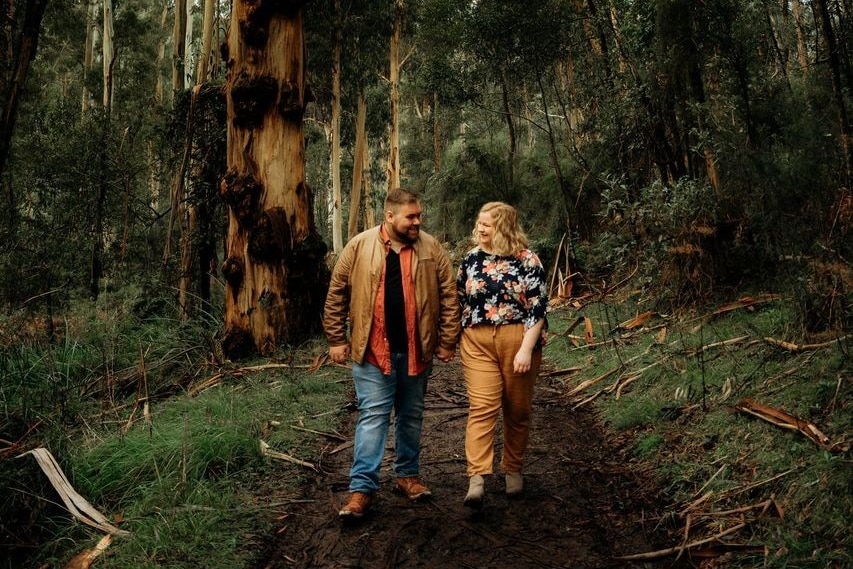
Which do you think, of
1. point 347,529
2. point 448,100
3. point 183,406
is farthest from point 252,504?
point 448,100

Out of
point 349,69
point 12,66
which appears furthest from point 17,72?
point 349,69

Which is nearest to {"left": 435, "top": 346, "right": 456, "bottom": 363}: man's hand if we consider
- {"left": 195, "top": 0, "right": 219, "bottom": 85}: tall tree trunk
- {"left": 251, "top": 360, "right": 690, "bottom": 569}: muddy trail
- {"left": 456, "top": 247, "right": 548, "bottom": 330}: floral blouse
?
{"left": 456, "top": 247, "right": 548, "bottom": 330}: floral blouse

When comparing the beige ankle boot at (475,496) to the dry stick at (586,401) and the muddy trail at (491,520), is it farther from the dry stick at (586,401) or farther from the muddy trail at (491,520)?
the dry stick at (586,401)

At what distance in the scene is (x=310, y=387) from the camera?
21.7ft

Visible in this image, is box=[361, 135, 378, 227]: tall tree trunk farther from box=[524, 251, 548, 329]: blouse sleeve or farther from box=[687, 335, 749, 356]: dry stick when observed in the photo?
box=[524, 251, 548, 329]: blouse sleeve

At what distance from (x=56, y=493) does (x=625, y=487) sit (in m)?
3.65

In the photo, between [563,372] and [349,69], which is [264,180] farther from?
[349,69]

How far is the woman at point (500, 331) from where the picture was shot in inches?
158

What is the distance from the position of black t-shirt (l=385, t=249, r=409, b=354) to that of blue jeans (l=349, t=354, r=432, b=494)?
8 cm

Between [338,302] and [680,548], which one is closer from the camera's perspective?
[680,548]

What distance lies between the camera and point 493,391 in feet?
13.3

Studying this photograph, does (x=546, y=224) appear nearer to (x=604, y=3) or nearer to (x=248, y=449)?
(x=604, y=3)

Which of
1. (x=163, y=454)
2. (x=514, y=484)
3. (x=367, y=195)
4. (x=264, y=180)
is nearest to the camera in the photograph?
(x=514, y=484)

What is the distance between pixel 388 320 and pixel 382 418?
0.64 m
